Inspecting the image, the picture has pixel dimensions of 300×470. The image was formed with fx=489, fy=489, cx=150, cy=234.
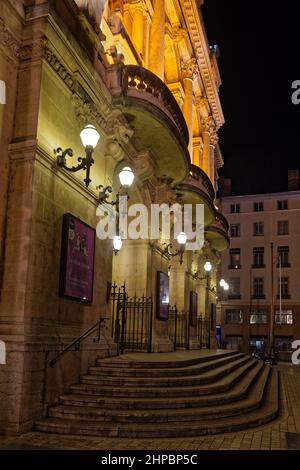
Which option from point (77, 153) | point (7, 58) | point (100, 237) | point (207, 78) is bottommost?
point (100, 237)

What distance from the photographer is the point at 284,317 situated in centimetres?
5244

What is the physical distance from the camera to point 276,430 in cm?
941

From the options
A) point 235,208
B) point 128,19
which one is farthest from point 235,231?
point 128,19

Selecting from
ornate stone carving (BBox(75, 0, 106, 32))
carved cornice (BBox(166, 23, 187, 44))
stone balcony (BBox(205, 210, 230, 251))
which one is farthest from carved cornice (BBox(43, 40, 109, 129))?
stone balcony (BBox(205, 210, 230, 251))

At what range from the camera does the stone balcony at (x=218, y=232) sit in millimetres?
27516

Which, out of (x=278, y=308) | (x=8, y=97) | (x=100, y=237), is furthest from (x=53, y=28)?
(x=278, y=308)

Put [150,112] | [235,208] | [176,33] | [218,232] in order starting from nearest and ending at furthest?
[150,112], [176,33], [218,232], [235,208]

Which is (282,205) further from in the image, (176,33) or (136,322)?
(136,322)

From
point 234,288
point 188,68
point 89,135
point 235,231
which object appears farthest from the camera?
point 235,231

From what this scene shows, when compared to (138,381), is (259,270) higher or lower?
higher

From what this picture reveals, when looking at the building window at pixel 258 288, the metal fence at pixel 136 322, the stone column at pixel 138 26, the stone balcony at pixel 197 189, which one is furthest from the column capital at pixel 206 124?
the building window at pixel 258 288

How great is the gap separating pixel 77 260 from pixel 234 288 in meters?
47.1

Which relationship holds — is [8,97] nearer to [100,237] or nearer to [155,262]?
[100,237]
